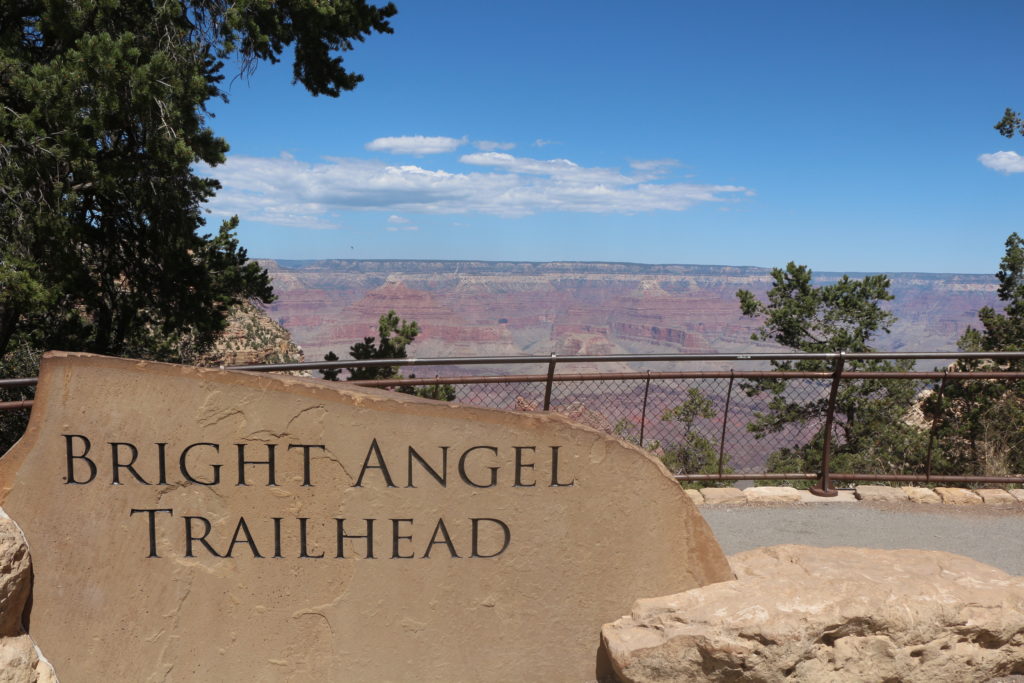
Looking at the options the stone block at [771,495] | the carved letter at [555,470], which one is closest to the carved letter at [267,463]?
the carved letter at [555,470]

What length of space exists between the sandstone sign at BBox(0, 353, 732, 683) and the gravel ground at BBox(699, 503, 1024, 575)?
193 centimetres

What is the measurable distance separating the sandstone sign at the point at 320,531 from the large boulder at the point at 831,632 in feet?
0.67

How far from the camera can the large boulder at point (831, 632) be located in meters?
3.13

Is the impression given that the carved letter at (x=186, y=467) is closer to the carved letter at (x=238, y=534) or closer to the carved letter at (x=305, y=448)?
the carved letter at (x=238, y=534)

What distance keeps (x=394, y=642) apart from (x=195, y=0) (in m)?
10.1

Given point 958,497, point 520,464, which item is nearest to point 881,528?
point 958,497

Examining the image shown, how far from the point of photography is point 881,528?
5.38 m

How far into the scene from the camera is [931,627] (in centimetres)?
318

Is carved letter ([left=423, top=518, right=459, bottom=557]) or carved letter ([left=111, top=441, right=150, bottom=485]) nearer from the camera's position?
carved letter ([left=111, top=441, right=150, bottom=485])

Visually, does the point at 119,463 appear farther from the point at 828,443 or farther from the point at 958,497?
the point at 958,497

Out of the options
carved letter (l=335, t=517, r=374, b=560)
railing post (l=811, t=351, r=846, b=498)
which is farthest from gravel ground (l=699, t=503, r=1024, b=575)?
carved letter (l=335, t=517, r=374, b=560)

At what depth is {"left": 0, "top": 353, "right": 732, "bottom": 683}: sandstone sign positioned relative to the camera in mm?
3238

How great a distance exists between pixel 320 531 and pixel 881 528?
412 centimetres

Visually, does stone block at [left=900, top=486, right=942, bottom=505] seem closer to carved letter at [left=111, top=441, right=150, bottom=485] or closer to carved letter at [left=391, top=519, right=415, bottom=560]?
carved letter at [left=391, top=519, right=415, bottom=560]
